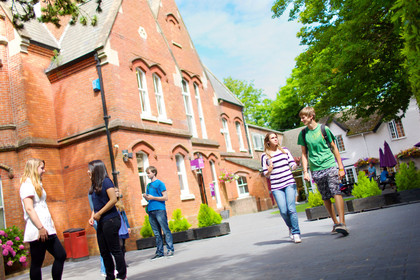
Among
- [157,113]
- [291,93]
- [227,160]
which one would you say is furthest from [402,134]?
[157,113]

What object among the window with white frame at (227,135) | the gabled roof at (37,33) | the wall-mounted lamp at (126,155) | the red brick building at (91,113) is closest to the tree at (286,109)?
the window with white frame at (227,135)

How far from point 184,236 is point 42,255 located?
756cm

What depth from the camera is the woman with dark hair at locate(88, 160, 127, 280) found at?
5.23 metres

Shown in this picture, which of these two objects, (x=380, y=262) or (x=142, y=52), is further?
(x=142, y=52)

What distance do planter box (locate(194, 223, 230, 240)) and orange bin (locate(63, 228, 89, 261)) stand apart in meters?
4.41

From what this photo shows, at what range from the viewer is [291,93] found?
156ft

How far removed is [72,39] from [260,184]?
53.2ft

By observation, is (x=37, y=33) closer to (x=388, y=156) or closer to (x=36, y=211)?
(x=36, y=211)

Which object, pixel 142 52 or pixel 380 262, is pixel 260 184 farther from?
pixel 380 262

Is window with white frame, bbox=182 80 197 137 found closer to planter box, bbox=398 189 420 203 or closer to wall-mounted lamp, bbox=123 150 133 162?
wall-mounted lamp, bbox=123 150 133 162

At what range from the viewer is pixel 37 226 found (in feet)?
16.0

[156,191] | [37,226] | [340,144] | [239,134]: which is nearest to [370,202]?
[156,191]

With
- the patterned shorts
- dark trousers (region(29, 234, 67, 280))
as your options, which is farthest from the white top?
the patterned shorts

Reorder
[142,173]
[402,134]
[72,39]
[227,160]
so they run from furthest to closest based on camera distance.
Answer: [402,134], [227,160], [72,39], [142,173]
